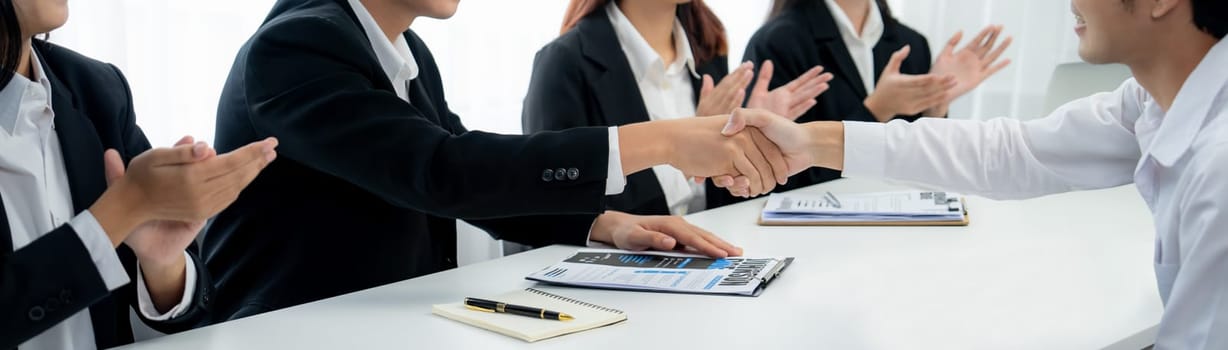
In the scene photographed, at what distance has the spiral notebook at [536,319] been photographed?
1.29 m

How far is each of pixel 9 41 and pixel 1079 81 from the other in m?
3.13

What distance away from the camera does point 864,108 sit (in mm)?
2805

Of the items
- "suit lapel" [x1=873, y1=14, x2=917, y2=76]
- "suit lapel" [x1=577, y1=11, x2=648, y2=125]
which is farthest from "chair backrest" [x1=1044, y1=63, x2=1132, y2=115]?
"suit lapel" [x1=577, y1=11, x2=648, y2=125]

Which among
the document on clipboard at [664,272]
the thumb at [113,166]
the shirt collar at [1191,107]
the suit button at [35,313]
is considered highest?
the thumb at [113,166]

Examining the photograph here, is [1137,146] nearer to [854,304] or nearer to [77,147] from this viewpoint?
[854,304]

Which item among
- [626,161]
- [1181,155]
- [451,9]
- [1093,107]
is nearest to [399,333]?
[626,161]

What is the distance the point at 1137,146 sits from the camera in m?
1.64

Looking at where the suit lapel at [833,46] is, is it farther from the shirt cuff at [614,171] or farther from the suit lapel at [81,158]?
the suit lapel at [81,158]

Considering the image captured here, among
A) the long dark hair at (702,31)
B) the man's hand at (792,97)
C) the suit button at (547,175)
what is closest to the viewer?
the suit button at (547,175)

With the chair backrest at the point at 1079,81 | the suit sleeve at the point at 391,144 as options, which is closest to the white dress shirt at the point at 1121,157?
the suit sleeve at the point at 391,144

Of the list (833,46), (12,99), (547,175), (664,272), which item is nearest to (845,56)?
(833,46)

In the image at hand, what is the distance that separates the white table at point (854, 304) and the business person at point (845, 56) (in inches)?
37.0

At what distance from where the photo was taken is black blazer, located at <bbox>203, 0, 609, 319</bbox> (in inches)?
58.1

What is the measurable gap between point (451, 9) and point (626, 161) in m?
0.45
